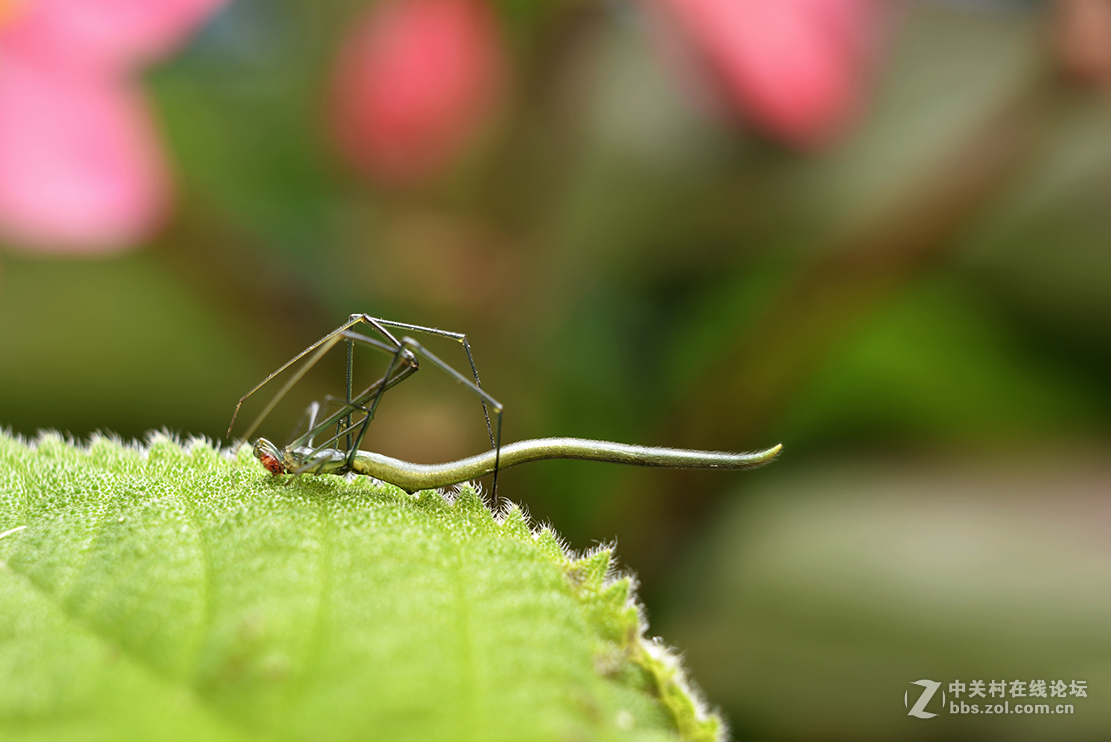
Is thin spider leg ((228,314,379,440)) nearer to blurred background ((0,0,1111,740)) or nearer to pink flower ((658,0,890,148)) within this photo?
blurred background ((0,0,1111,740))

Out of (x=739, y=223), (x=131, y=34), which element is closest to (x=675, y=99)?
(x=739, y=223)

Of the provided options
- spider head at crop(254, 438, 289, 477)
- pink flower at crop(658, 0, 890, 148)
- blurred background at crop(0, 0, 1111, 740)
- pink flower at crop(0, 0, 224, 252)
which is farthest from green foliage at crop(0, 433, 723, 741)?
Answer: pink flower at crop(658, 0, 890, 148)

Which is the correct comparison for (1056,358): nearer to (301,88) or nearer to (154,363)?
(301,88)

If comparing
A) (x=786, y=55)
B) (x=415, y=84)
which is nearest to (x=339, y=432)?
(x=415, y=84)

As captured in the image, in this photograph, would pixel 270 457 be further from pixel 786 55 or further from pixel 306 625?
pixel 786 55

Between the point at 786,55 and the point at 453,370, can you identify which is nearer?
the point at 453,370

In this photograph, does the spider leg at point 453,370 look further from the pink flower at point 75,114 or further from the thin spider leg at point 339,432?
the pink flower at point 75,114
